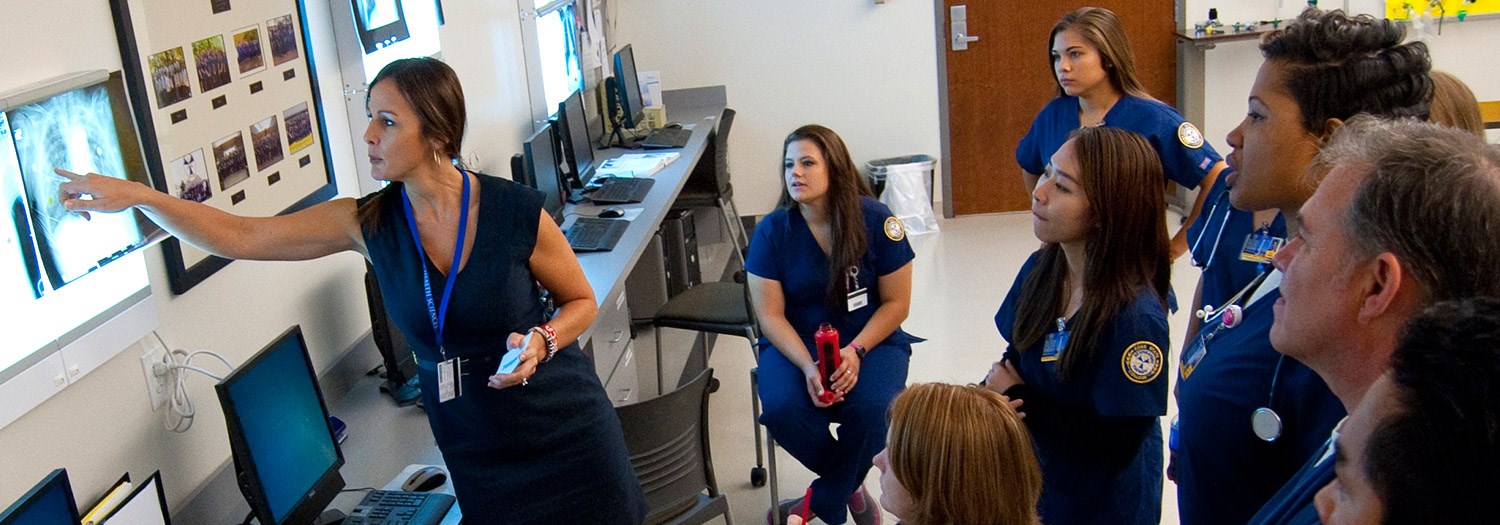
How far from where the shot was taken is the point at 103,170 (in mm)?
2148

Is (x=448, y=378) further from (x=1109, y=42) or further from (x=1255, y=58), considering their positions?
(x=1255, y=58)

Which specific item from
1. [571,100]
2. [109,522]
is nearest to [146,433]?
[109,522]

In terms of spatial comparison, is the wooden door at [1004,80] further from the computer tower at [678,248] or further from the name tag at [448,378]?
the name tag at [448,378]

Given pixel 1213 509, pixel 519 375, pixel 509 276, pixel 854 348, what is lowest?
pixel 854 348

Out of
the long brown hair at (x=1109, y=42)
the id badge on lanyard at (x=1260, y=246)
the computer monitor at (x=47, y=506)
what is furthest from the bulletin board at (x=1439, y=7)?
the computer monitor at (x=47, y=506)

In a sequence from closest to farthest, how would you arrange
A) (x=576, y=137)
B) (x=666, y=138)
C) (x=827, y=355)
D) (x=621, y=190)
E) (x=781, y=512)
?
(x=827, y=355) < (x=781, y=512) < (x=621, y=190) < (x=576, y=137) < (x=666, y=138)

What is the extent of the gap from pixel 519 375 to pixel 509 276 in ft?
0.62

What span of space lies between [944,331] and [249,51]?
314 centimetres

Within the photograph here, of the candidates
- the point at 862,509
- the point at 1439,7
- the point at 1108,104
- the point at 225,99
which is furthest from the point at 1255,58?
the point at 225,99

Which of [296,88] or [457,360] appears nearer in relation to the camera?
[457,360]

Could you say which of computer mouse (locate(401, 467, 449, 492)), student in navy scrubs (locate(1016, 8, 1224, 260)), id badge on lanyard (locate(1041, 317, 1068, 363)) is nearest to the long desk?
computer mouse (locate(401, 467, 449, 492))

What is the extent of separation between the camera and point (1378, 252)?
120cm

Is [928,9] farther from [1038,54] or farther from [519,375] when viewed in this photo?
[519,375]

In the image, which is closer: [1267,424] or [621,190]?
[1267,424]
